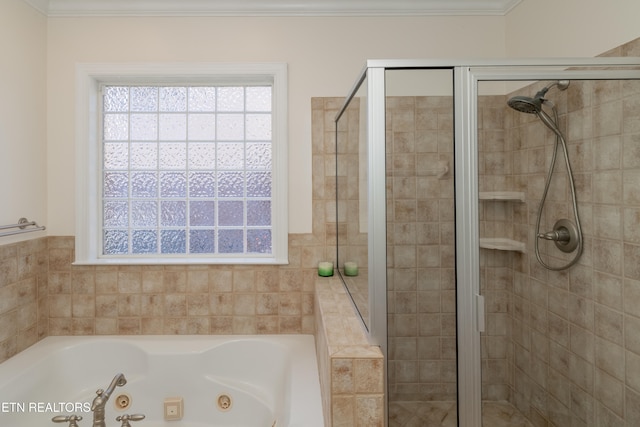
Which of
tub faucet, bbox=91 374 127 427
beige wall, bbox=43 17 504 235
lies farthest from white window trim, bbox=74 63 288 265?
tub faucet, bbox=91 374 127 427

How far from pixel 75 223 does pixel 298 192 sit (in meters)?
1.32

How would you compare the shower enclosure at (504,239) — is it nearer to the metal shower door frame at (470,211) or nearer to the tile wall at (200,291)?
the metal shower door frame at (470,211)

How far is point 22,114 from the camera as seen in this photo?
187 centimetres

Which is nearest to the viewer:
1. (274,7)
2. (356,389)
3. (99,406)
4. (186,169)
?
(356,389)

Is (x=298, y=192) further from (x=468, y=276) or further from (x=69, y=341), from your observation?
(x=69, y=341)

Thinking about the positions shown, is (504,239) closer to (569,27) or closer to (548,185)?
(548,185)

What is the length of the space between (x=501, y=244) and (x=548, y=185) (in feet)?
0.83

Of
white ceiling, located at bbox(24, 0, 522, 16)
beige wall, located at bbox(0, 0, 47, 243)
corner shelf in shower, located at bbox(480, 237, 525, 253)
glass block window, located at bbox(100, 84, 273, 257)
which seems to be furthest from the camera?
glass block window, located at bbox(100, 84, 273, 257)

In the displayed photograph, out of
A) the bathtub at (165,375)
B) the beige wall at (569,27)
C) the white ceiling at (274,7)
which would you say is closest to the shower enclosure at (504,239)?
the beige wall at (569,27)

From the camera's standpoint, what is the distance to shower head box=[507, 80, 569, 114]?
1.16m

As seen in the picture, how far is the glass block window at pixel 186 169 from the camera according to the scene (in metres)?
2.22

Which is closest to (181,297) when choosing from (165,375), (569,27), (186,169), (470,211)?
(165,375)

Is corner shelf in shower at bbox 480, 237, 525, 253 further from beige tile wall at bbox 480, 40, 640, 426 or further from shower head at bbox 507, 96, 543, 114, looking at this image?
shower head at bbox 507, 96, 543, 114

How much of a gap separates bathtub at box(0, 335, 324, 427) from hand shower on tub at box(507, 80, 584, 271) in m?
1.17
